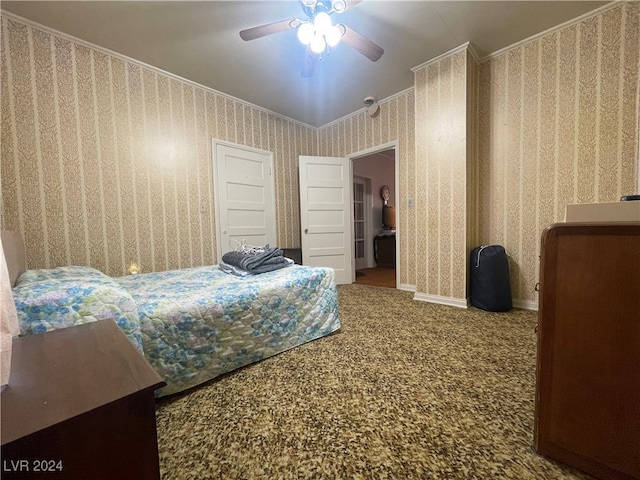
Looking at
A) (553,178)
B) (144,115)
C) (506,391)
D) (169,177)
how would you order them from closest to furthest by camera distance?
(506,391)
(553,178)
(144,115)
(169,177)

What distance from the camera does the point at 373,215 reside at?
19.0 ft

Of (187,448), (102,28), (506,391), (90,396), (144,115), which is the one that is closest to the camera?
(90,396)

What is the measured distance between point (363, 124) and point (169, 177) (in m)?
2.71

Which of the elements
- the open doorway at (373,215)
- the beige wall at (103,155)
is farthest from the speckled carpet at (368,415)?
the open doorway at (373,215)

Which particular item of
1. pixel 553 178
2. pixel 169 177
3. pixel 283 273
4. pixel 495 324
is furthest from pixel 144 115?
pixel 553 178

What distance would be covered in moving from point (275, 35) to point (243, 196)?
5.93 feet

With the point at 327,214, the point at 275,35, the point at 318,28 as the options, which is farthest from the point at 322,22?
the point at 327,214

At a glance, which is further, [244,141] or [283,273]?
[244,141]

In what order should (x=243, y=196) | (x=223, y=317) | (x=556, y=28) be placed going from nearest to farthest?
1. (x=223, y=317)
2. (x=556, y=28)
3. (x=243, y=196)

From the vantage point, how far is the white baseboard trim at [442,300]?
2545 millimetres

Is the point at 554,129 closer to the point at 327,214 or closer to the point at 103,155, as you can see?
the point at 327,214

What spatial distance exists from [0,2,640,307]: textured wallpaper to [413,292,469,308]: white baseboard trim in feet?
0.19

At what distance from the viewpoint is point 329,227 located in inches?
152

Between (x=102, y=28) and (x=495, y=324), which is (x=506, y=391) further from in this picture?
(x=102, y=28)
